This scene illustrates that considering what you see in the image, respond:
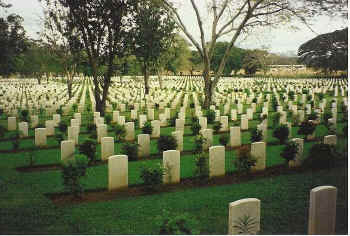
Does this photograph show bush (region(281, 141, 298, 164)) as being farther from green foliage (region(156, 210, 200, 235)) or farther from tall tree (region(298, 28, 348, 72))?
green foliage (region(156, 210, 200, 235))

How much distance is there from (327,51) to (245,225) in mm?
7172

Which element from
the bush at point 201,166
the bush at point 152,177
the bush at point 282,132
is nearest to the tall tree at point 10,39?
the bush at point 152,177

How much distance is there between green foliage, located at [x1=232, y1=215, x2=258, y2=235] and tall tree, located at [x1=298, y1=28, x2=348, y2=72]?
6.69m

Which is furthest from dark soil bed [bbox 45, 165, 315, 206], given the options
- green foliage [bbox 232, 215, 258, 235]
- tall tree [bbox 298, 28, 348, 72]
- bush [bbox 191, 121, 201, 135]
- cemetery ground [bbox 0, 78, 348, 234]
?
bush [bbox 191, 121, 201, 135]

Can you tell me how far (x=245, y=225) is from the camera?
3844 mm

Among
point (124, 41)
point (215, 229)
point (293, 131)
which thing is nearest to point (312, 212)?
point (215, 229)

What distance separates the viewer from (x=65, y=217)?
5.21m

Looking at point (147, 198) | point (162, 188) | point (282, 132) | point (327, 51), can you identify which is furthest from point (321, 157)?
point (147, 198)

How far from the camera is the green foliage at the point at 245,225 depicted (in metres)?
3.87

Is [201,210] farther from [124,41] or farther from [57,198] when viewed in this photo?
[124,41]

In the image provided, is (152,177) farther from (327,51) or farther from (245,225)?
(327,51)

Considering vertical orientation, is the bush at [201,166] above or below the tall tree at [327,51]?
below

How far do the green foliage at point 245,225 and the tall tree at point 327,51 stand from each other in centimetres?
669

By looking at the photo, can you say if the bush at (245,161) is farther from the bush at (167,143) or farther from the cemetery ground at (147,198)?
the bush at (167,143)
